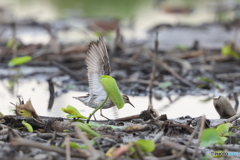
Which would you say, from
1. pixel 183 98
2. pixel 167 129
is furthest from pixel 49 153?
pixel 183 98

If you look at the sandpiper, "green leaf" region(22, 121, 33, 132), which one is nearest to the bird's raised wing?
the sandpiper

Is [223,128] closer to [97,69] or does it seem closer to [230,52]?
[97,69]

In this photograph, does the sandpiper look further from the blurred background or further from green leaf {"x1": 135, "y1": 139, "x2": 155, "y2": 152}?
green leaf {"x1": 135, "y1": 139, "x2": 155, "y2": 152}

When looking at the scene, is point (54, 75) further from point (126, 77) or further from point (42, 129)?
point (42, 129)

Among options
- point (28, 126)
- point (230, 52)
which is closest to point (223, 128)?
point (28, 126)

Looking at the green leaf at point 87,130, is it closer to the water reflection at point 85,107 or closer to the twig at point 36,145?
the twig at point 36,145
